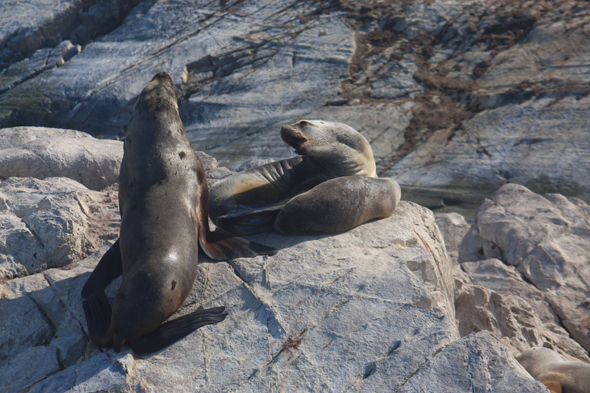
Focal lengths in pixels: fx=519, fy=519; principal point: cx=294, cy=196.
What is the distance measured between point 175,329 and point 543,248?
5.43 meters

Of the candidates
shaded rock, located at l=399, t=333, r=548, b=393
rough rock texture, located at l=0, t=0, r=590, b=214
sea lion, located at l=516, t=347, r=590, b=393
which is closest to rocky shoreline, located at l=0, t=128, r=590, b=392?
shaded rock, located at l=399, t=333, r=548, b=393

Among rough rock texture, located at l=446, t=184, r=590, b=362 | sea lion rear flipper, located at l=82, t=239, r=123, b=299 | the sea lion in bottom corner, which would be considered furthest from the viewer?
rough rock texture, located at l=446, t=184, r=590, b=362

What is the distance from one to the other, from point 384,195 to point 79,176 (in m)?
4.25

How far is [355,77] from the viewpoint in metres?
12.6

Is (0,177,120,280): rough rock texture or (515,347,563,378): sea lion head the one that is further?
(0,177,120,280): rough rock texture

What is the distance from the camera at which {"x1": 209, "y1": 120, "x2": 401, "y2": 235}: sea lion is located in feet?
15.9

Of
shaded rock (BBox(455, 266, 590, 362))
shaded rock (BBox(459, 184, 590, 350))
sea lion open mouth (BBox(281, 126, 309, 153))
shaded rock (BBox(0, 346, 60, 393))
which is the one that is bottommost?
shaded rock (BBox(459, 184, 590, 350))

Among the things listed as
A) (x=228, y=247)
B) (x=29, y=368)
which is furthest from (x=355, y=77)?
(x=29, y=368)

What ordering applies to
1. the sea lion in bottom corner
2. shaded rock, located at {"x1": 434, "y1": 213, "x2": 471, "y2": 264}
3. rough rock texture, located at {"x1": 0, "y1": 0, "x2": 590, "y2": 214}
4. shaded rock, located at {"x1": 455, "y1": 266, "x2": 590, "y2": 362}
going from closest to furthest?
the sea lion in bottom corner < shaded rock, located at {"x1": 455, "y1": 266, "x2": 590, "y2": 362} < shaded rock, located at {"x1": 434, "y1": 213, "x2": 471, "y2": 264} < rough rock texture, located at {"x1": 0, "y1": 0, "x2": 590, "y2": 214}

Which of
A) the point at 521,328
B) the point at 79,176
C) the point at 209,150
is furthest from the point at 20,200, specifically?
the point at 209,150

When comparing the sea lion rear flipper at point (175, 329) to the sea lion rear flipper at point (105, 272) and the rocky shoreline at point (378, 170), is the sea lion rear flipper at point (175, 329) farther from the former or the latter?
the sea lion rear flipper at point (105, 272)

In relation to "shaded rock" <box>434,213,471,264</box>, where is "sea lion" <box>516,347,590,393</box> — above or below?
above

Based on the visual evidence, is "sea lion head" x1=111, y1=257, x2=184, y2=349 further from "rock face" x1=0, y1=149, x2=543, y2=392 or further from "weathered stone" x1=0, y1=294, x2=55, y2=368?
"weathered stone" x1=0, y1=294, x2=55, y2=368

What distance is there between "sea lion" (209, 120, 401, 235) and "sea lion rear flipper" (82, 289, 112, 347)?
54.3 inches
